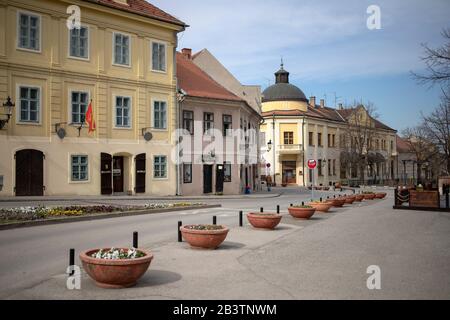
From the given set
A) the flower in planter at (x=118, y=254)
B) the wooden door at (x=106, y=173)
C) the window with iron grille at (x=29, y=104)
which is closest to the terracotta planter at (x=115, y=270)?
the flower in planter at (x=118, y=254)

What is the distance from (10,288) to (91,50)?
2350 centimetres

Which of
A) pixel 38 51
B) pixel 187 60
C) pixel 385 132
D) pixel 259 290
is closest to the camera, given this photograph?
pixel 259 290

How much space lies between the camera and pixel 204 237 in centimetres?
1198

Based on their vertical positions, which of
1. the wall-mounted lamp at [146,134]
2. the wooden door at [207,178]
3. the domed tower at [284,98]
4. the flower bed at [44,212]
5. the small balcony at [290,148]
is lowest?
the flower bed at [44,212]

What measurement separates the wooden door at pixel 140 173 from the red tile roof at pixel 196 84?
6575 mm

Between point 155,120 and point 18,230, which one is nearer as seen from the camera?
point 18,230

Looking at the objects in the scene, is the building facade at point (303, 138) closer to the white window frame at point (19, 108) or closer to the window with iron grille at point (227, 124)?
the window with iron grille at point (227, 124)

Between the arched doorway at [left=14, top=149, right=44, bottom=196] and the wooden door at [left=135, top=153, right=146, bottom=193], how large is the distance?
6.36 metres

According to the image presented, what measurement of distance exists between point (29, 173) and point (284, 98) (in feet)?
157

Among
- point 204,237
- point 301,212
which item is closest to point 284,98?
point 301,212

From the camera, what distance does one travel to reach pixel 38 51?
27.2 metres

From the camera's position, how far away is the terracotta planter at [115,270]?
7969 millimetres
